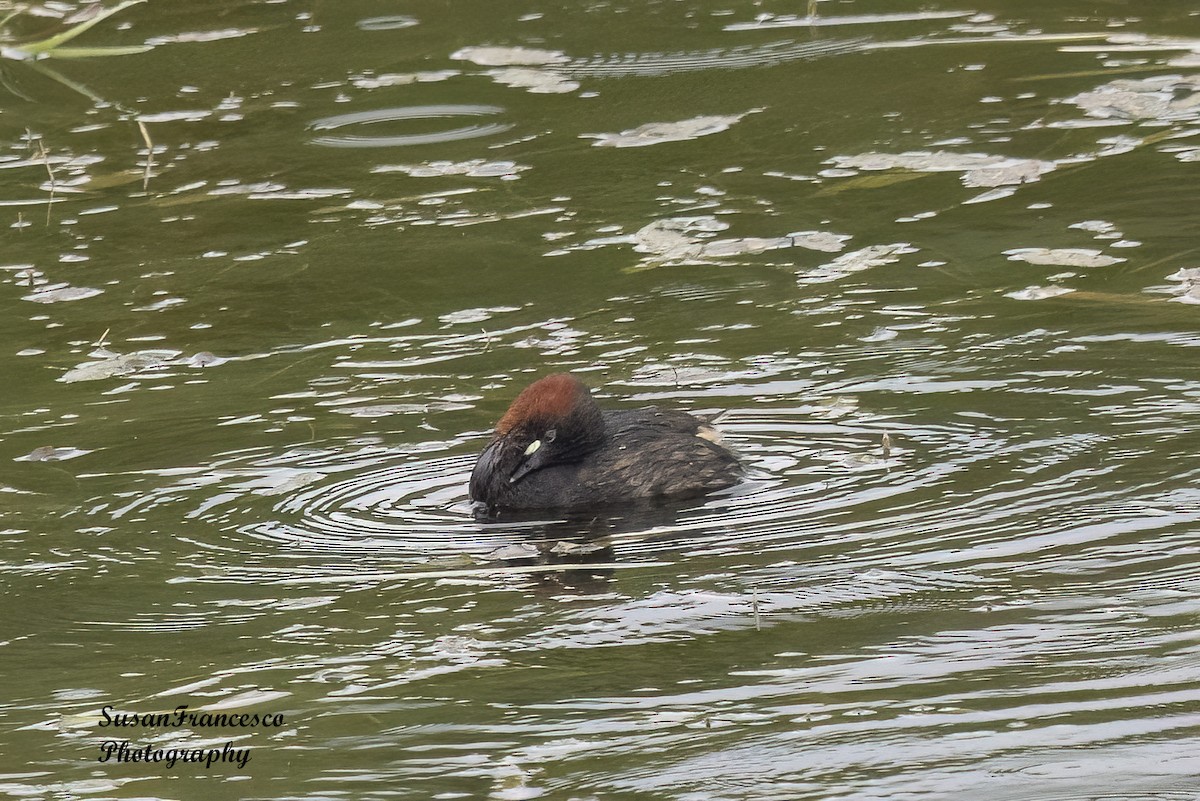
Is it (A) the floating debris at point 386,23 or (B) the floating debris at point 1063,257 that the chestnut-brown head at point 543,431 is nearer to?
(B) the floating debris at point 1063,257

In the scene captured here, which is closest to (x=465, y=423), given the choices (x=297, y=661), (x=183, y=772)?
(x=297, y=661)

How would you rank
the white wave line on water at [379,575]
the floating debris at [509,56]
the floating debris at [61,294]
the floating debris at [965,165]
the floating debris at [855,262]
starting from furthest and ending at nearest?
the floating debris at [509,56] → the floating debris at [965,165] → the floating debris at [61,294] → the floating debris at [855,262] → the white wave line on water at [379,575]

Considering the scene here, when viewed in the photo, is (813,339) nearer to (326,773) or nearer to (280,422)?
(280,422)

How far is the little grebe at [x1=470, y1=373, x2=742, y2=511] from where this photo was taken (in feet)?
25.3

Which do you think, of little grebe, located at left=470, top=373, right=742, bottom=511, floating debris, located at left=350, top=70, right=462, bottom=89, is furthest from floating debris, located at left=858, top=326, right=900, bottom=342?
floating debris, located at left=350, top=70, right=462, bottom=89

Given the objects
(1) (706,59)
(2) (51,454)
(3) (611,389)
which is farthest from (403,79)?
(2) (51,454)

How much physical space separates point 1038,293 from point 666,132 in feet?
11.0

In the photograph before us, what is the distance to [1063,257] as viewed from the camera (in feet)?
31.6

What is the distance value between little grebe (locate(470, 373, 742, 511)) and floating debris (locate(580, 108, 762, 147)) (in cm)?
412

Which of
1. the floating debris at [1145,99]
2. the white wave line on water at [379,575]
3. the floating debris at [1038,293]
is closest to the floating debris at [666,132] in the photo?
the floating debris at [1145,99]

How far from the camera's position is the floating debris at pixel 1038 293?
9156mm

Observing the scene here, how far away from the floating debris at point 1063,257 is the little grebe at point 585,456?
262 cm

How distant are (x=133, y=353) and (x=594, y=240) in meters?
2.60

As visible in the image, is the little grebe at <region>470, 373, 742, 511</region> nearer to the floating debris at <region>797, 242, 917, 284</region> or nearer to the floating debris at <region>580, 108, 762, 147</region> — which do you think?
the floating debris at <region>797, 242, 917, 284</region>
